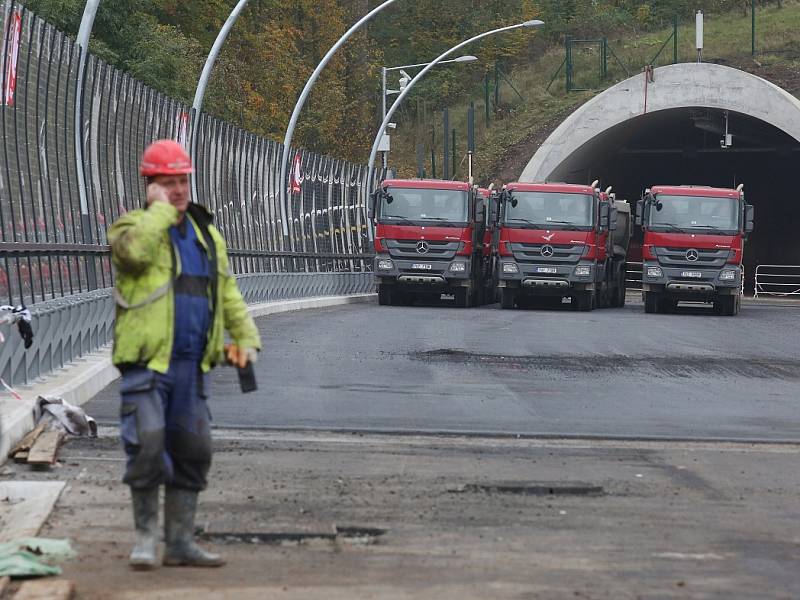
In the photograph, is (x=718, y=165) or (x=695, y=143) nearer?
(x=695, y=143)

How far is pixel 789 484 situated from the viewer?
10977 millimetres

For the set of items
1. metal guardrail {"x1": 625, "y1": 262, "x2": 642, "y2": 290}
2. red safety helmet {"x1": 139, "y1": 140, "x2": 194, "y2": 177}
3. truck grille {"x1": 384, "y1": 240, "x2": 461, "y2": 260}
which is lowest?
metal guardrail {"x1": 625, "y1": 262, "x2": 642, "y2": 290}

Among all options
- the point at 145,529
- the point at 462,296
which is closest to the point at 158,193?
the point at 145,529

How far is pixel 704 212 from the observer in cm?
4175

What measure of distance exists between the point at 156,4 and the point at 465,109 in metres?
25.7

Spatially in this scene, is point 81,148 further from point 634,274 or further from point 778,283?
point 634,274

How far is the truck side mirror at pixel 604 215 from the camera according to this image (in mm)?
42219

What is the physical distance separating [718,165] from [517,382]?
58593 millimetres

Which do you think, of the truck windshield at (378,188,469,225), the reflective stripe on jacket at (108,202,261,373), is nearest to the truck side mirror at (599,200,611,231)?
the truck windshield at (378,188,469,225)

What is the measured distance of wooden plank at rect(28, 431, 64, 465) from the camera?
10703 mm

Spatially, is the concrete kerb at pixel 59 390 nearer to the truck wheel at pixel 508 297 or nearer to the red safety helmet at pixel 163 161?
the red safety helmet at pixel 163 161

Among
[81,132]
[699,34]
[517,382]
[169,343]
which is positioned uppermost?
[699,34]

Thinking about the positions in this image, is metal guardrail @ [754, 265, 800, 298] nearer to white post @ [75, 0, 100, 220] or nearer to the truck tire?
the truck tire

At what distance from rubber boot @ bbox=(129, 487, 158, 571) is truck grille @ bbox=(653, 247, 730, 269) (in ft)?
114
